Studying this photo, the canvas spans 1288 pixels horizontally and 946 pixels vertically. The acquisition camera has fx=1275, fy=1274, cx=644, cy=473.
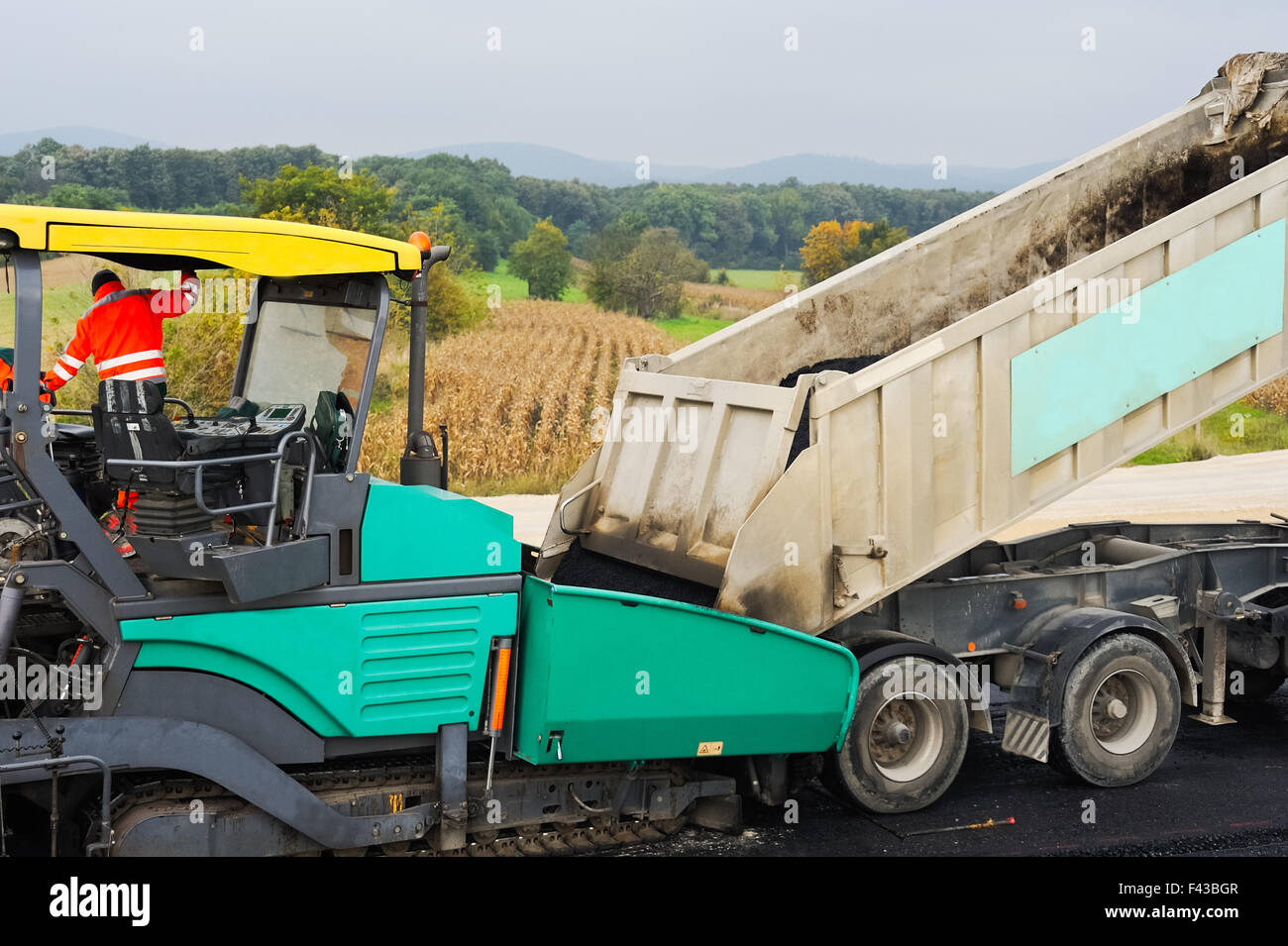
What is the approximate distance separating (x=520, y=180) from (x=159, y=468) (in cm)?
6583

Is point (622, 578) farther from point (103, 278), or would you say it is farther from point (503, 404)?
point (503, 404)

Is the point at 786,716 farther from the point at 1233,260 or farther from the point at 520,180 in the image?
the point at 520,180

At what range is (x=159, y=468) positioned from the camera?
462 centimetres

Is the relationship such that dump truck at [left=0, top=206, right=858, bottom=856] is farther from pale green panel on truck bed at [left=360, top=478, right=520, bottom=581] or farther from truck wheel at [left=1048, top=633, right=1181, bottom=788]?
truck wheel at [left=1048, top=633, right=1181, bottom=788]

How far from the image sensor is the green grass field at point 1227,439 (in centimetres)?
1872

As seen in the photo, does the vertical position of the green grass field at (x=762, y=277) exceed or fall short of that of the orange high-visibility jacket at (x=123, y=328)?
it exceeds it

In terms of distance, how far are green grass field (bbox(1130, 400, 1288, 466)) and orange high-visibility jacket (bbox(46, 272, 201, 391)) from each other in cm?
1518

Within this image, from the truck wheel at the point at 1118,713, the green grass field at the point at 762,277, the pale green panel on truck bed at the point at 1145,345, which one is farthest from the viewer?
the green grass field at the point at 762,277

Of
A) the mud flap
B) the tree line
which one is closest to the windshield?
the mud flap

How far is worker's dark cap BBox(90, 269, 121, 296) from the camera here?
5.53m

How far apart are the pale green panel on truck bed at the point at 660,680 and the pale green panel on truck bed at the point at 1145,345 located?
1.67m

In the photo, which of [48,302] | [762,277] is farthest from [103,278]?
[762,277]

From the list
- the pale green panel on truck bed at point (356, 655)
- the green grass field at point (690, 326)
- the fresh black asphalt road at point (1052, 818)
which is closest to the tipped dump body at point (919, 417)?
the fresh black asphalt road at point (1052, 818)

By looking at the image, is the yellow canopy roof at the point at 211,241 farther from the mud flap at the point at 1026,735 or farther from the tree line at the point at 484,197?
the tree line at the point at 484,197
